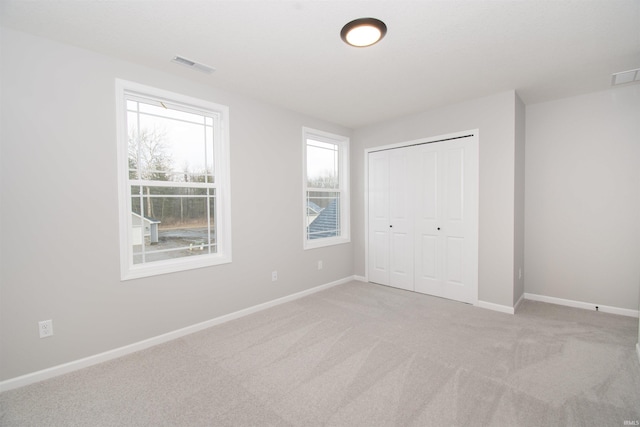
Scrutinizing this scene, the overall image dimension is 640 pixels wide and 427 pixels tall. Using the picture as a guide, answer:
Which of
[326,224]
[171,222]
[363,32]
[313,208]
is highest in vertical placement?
[363,32]

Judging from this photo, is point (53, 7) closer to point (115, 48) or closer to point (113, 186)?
point (115, 48)

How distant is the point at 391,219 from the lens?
176 inches

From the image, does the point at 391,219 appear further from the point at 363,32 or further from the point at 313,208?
the point at 363,32

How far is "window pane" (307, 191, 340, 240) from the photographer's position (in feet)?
14.4

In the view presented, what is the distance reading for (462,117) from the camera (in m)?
3.70

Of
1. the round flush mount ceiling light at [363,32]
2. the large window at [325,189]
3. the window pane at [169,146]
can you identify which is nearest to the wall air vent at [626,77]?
the round flush mount ceiling light at [363,32]

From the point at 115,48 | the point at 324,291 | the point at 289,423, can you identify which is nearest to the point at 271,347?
the point at 289,423

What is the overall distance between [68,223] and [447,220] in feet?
13.0

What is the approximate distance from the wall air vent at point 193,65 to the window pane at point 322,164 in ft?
5.95

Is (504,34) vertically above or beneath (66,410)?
above

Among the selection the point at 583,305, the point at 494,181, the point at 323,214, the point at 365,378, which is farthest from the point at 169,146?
the point at 583,305

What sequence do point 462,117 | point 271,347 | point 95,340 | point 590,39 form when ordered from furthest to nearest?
point 462,117 → point 271,347 → point 95,340 → point 590,39

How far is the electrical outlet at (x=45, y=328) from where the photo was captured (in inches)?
86.9

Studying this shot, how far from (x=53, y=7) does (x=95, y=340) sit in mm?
2420
